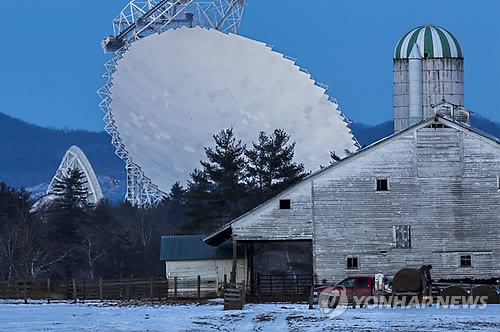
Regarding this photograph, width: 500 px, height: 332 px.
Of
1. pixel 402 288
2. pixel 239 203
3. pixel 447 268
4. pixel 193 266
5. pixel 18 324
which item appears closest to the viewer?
pixel 18 324

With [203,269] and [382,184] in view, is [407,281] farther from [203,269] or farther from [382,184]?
[203,269]

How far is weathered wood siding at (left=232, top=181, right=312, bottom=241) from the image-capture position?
57031 mm

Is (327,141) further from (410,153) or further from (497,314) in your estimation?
(497,314)

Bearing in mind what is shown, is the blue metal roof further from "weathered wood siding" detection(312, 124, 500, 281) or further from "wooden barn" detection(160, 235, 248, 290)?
"weathered wood siding" detection(312, 124, 500, 281)

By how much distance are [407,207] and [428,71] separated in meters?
20.1

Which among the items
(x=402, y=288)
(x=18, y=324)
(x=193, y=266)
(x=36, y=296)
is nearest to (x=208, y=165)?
(x=193, y=266)

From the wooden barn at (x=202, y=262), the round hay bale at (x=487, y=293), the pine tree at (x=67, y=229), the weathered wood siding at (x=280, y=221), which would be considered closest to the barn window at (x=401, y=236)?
the weathered wood siding at (x=280, y=221)

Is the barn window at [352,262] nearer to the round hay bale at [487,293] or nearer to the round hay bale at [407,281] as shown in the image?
the round hay bale at [407,281]

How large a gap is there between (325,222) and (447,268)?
557cm

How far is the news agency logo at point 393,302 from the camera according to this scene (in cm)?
4703

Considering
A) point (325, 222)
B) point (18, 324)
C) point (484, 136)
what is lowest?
point (18, 324)

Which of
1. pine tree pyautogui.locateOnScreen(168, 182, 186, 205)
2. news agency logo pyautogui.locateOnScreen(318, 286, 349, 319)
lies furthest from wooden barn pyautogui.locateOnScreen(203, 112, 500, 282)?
pine tree pyautogui.locateOnScreen(168, 182, 186, 205)

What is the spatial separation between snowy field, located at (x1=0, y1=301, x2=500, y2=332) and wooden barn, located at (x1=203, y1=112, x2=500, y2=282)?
26.2 feet

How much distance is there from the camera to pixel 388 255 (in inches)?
2265
